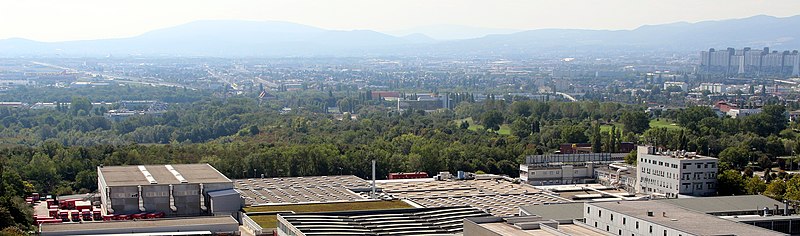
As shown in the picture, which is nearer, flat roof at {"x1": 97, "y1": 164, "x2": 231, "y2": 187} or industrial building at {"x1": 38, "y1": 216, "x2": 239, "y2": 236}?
industrial building at {"x1": 38, "y1": 216, "x2": 239, "y2": 236}

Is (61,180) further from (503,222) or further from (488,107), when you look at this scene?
(488,107)

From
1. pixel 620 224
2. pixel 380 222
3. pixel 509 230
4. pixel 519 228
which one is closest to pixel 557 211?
pixel 620 224

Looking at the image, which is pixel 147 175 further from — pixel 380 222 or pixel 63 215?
pixel 380 222

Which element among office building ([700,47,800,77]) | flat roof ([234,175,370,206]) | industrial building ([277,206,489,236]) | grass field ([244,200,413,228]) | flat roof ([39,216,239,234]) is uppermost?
Answer: industrial building ([277,206,489,236])

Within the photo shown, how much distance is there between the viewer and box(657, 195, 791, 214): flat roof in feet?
84.4

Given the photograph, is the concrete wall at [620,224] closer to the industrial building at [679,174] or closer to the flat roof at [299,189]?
the flat roof at [299,189]

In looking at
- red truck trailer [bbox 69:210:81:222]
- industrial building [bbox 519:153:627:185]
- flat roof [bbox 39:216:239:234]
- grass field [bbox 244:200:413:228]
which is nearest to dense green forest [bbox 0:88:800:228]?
flat roof [bbox 39:216:239:234]

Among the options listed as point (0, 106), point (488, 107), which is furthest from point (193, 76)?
point (488, 107)

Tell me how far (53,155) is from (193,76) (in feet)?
348

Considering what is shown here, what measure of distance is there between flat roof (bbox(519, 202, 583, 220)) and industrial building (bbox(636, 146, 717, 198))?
20.5 ft

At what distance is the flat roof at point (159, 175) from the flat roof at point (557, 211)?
24.9 ft

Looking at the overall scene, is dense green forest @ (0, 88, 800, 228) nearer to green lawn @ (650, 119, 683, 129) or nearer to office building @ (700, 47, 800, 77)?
green lawn @ (650, 119, 683, 129)

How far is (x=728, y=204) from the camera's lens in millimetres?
26297

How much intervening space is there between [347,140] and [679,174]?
20.8 metres
